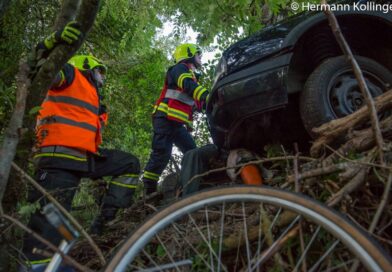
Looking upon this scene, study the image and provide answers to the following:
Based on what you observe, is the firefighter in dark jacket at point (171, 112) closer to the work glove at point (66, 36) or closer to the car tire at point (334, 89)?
the work glove at point (66, 36)

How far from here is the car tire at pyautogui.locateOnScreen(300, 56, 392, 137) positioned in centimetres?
272

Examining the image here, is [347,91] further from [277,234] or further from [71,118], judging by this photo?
[71,118]

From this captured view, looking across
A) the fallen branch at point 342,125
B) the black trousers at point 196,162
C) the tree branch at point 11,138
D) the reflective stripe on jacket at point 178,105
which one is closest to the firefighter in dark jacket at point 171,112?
the reflective stripe on jacket at point 178,105

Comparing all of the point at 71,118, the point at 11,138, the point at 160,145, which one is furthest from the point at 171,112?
the point at 11,138

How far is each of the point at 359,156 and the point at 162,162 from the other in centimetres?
296

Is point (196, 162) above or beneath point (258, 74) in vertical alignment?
beneath

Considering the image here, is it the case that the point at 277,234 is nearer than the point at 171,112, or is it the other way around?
the point at 277,234

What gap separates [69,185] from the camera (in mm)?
3041

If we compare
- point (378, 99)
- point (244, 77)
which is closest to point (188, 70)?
point (244, 77)

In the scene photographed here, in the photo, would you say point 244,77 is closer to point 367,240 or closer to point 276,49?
point 276,49

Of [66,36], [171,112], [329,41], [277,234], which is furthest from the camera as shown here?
[171,112]

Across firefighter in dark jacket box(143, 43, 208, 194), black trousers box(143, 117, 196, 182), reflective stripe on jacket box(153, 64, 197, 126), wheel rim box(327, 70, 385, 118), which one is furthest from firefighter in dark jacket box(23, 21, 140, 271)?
wheel rim box(327, 70, 385, 118)

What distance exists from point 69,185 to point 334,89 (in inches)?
76.0

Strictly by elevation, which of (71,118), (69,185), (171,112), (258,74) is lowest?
(69,185)
